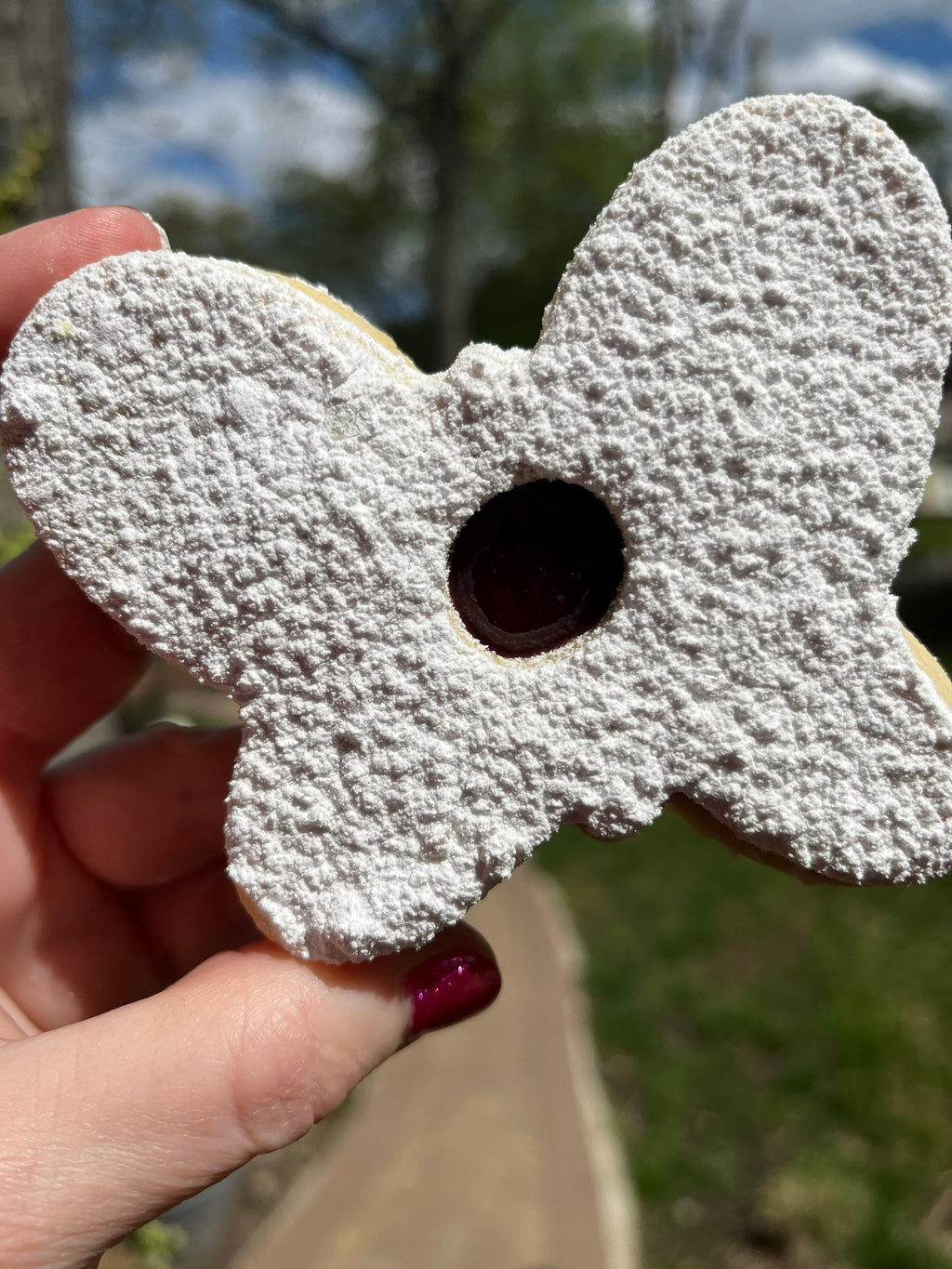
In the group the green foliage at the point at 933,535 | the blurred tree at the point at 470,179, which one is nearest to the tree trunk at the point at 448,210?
the blurred tree at the point at 470,179

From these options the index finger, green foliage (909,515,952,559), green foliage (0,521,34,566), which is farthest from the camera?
green foliage (909,515,952,559)

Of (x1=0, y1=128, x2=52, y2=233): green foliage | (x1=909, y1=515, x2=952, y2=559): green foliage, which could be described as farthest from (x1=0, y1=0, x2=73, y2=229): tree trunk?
(x1=909, y1=515, x2=952, y2=559): green foliage

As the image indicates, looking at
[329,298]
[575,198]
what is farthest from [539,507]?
[575,198]

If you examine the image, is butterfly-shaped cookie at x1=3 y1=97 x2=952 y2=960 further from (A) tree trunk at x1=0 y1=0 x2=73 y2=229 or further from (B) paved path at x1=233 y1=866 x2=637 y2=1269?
(B) paved path at x1=233 y1=866 x2=637 y2=1269

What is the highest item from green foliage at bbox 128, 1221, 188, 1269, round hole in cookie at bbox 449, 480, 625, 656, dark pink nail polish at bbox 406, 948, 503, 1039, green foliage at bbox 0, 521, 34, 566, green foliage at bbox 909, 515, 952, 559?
round hole in cookie at bbox 449, 480, 625, 656

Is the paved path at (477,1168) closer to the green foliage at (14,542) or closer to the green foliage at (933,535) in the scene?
the green foliage at (14,542)

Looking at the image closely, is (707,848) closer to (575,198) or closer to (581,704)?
(581,704)

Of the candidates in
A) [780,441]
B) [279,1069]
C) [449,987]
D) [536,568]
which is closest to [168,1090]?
[279,1069]
